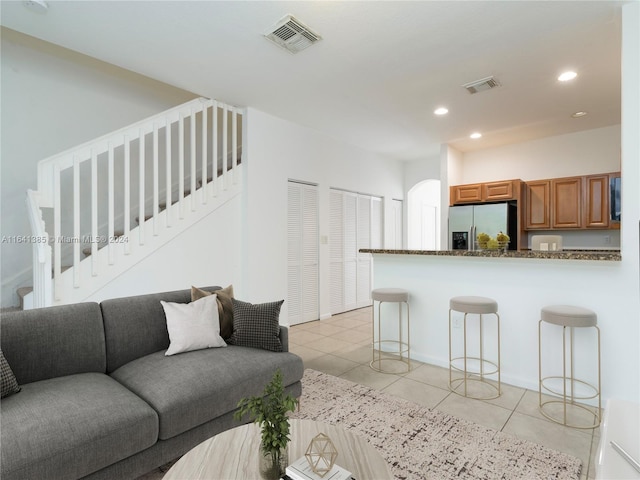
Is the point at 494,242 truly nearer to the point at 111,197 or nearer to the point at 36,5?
the point at 111,197

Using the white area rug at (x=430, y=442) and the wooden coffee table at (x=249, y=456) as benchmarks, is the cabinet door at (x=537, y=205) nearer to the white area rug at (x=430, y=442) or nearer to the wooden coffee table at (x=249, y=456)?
the white area rug at (x=430, y=442)

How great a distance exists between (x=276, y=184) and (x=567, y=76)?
11.3 feet

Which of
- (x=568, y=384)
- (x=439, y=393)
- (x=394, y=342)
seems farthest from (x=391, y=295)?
(x=568, y=384)

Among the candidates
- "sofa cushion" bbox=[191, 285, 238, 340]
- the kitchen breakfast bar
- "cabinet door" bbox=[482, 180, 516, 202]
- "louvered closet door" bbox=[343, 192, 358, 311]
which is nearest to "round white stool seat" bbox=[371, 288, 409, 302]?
the kitchen breakfast bar

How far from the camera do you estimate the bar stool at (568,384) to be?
7.79ft

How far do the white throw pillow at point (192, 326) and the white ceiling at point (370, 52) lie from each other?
2147 millimetres

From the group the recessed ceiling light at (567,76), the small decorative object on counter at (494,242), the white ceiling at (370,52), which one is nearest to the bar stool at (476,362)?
the small decorative object on counter at (494,242)

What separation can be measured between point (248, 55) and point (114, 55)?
122 cm

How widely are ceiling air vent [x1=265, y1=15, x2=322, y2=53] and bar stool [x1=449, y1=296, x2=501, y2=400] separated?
2.51m

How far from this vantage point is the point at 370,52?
9.92 ft

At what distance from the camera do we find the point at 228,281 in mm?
4277

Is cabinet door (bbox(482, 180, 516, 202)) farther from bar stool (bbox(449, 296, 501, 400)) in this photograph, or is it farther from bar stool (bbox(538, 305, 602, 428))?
bar stool (bbox(538, 305, 602, 428))

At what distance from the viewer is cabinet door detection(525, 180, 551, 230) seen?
5.39 meters

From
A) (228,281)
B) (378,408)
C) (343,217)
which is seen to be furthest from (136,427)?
(343,217)
